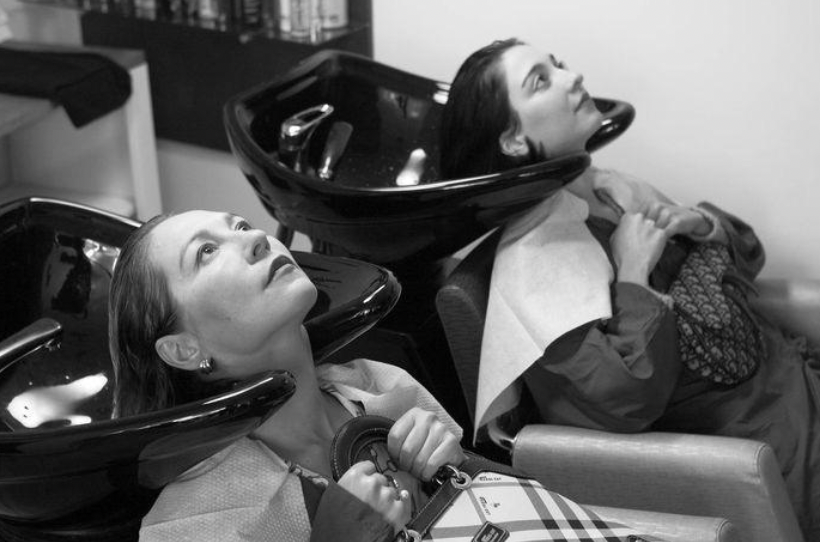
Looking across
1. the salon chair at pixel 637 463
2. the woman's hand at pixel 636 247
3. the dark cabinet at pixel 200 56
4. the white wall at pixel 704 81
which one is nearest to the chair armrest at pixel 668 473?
the salon chair at pixel 637 463

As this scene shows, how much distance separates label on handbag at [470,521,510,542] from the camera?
48.6 inches

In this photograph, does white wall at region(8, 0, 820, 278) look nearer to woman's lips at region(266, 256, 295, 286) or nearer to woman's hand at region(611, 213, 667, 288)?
woman's hand at region(611, 213, 667, 288)

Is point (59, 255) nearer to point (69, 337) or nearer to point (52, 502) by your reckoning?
point (69, 337)

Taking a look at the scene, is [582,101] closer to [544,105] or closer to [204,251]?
[544,105]

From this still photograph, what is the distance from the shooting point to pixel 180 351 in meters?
1.27

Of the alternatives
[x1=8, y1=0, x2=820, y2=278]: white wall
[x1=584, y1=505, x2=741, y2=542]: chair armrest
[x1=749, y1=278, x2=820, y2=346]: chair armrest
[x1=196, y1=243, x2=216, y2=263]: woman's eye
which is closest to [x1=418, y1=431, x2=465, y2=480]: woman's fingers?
[x1=584, y1=505, x2=741, y2=542]: chair armrest

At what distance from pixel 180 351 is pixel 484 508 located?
0.37 m

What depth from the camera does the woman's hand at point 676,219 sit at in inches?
74.9

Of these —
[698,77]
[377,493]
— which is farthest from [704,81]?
[377,493]

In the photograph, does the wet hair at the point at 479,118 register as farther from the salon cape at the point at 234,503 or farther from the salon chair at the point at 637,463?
the salon cape at the point at 234,503

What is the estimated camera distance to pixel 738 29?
7.09 ft

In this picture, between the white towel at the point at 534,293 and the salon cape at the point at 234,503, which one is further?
the white towel at the point at 534,293

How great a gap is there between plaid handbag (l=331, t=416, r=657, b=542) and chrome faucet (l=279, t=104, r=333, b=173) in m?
0.70

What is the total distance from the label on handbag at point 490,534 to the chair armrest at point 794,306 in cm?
94
